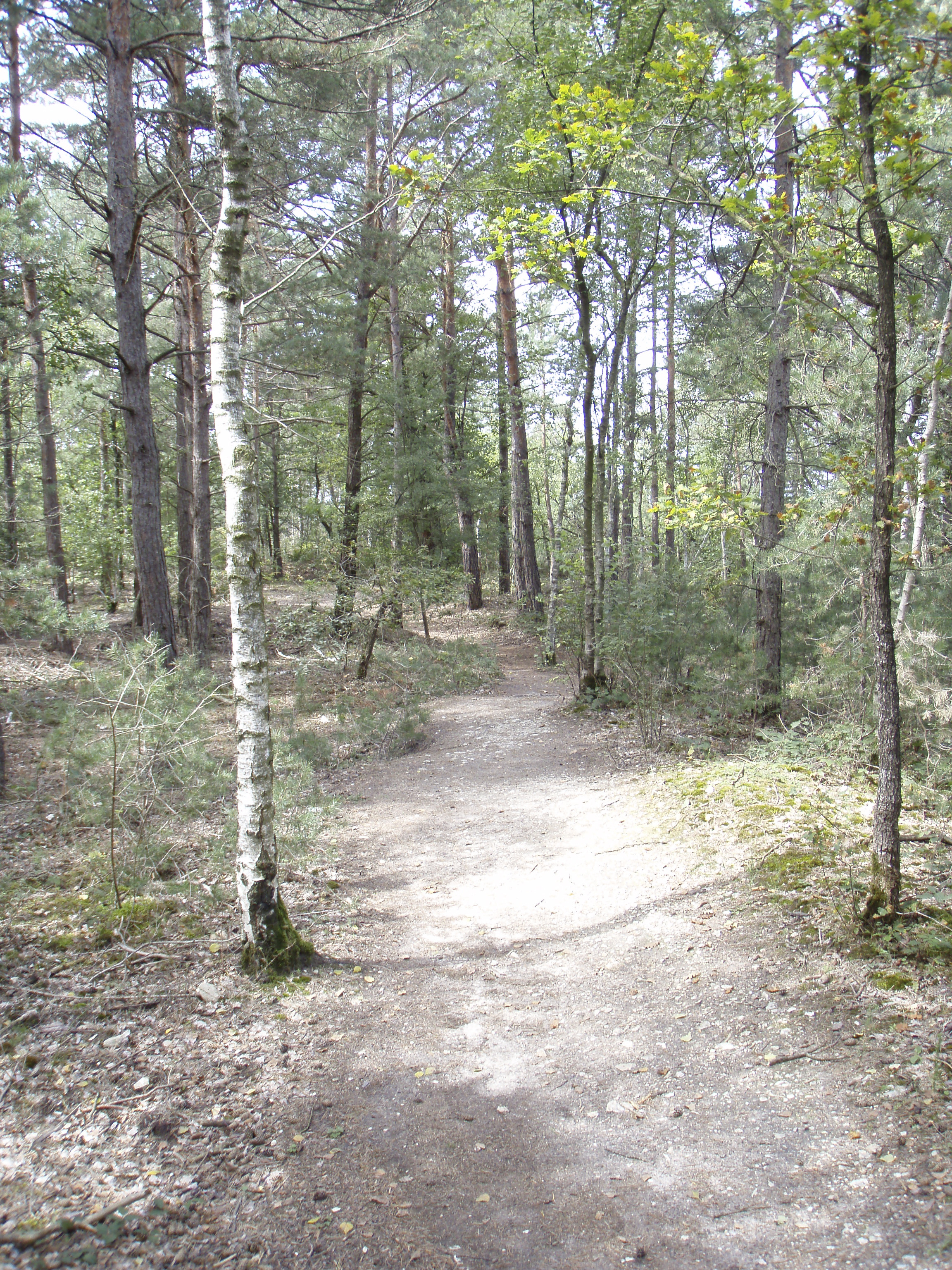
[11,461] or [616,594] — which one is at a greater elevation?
[11,461]

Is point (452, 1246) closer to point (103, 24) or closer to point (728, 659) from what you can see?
point (728, 659)

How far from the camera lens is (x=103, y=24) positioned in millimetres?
7883

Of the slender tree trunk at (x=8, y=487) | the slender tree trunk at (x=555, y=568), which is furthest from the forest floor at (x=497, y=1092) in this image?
the slender tree trunk at (x=555, y=568)

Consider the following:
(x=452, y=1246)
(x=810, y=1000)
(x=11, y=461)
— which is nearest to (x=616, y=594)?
(x=810, y=1000)

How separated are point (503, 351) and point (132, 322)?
37.5ft

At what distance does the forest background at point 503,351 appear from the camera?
379 cm

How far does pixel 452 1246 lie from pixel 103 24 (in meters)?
10.8

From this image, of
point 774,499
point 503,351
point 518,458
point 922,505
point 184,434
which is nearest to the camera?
point 922,505

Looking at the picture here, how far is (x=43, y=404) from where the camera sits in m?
12.8

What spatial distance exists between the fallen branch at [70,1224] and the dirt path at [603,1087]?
390 millimetres

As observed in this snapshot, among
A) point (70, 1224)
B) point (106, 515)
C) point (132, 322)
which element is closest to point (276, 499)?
point (106, 515)

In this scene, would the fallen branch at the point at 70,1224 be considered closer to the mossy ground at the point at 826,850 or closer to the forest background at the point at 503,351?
the forest background at the point at 503,351

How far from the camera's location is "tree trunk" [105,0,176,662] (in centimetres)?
796

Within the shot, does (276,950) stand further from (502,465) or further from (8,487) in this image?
(502,465)
